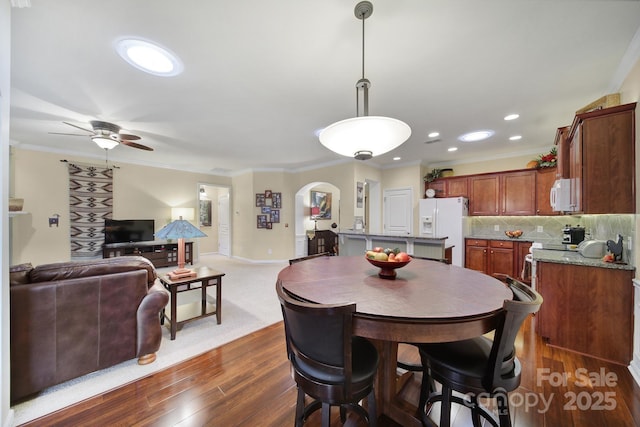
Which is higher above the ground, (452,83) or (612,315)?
(452,83)

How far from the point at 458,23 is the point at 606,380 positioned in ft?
9.62

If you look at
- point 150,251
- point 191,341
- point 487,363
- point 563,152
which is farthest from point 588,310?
point 150,251

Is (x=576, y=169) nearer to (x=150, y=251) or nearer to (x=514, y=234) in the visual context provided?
(x=514, y=234)

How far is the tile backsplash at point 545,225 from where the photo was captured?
2.69m

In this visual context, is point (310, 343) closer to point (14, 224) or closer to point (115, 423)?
point (115, 423)

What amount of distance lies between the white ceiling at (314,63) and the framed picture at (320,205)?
3.84m

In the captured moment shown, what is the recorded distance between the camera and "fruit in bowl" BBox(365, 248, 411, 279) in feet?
4.89

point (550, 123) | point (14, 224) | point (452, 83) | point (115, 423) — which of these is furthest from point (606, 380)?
point (14, 224)

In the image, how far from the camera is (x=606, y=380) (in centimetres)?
186

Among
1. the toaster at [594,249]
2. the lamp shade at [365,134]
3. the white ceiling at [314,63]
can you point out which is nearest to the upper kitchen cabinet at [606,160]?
the white ceiling at [314,63]

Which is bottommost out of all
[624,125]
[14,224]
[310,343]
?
[310,343]

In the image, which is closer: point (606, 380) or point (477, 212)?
point (606, 380)

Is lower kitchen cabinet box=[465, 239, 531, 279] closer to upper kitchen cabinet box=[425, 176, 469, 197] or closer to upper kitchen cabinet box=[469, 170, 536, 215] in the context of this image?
upper kitchen cabinet box=[469, 170, 536, 215]

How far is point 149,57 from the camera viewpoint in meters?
1.98
